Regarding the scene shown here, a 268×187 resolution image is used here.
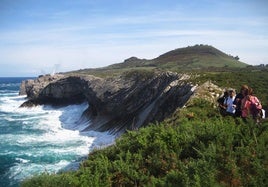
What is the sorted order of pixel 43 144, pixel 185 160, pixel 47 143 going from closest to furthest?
pixel 185 160
pixel 43 144
pixel 47 143

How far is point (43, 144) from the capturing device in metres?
36.3

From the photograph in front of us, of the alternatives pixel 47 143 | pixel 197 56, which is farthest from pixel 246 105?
pixel 197 56

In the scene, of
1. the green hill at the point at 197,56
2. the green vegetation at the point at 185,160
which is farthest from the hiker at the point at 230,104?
the green hill at the point at 197,56

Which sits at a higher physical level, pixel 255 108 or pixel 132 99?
pixel 255 108

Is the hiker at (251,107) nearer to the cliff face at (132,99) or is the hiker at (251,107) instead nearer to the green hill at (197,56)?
the cliff face at (132,99)

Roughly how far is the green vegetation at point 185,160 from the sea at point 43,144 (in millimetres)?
5623

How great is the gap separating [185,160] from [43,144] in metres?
27.5

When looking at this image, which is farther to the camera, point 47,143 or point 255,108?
point 47,143

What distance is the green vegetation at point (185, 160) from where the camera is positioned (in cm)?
926

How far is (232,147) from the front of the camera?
1133 cm

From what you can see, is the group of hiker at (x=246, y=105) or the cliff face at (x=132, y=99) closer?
the group of hiker at (x=246, y=105)

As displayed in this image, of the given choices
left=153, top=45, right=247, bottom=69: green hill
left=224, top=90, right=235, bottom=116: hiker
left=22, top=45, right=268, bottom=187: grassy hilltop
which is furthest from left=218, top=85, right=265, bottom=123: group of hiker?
left=153, top=45, right=247, bottom=69: green hill

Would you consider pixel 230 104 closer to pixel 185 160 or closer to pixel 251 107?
pixel 251 107

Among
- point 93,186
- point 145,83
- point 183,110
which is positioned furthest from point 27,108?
point 93,186
